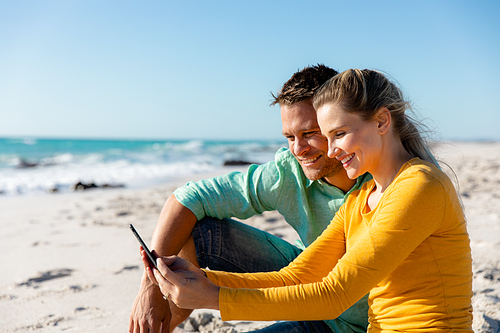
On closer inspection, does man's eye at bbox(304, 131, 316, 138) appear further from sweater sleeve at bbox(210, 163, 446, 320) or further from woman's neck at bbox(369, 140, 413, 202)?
sweater sleeve at bbox(210, 163, 446, 320)

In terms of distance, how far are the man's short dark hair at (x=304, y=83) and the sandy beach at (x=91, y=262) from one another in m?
0.65

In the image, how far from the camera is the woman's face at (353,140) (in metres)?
1.39

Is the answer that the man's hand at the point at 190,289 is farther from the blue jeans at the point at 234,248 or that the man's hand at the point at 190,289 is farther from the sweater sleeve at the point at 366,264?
the blue jeans at the point at 234,248

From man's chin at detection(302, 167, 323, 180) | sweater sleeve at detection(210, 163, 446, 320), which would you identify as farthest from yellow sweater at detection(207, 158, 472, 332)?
man's chin at detection(302, 167, 323, 180)

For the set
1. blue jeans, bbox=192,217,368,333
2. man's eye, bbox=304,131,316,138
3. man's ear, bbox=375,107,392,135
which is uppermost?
man's ear, bbox=375,107,392,135

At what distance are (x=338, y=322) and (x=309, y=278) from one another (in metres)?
0.40

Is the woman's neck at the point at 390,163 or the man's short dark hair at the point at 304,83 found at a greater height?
the man's short dark hair at the point at 304,83

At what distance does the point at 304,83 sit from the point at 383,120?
68 cm

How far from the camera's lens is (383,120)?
4.62 ft

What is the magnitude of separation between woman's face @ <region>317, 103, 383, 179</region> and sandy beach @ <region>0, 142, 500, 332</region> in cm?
44

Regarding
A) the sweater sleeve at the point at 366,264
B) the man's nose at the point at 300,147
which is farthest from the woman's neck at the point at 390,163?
the man's nose at the point at 300,147

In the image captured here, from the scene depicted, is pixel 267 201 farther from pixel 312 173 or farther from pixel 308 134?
pixel 308 134

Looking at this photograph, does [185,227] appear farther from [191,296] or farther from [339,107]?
[339,107]

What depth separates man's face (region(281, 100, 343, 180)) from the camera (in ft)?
6.42
